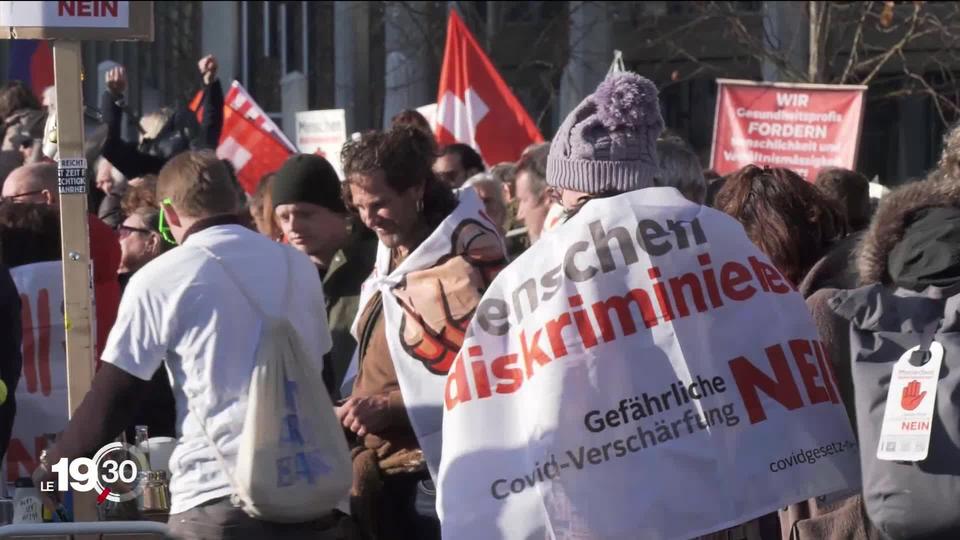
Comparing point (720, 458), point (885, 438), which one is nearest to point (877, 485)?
point (885, 438)

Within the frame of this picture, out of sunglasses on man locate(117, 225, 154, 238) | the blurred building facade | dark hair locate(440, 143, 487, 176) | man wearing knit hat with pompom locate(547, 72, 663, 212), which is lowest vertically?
the blurred building facade

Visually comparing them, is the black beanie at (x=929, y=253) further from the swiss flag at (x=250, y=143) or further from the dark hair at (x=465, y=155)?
the swiss flag at (x=250, y=143)

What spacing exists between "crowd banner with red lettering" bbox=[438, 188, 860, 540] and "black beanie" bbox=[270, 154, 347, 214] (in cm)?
194

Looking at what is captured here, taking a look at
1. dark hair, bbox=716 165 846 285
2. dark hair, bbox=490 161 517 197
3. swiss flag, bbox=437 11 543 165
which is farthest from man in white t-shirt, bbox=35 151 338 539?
swiss flag, bbox=437 11 543 165

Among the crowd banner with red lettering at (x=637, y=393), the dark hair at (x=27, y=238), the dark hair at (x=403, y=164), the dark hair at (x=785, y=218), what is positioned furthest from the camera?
the dark hair at (x=27, y=238)

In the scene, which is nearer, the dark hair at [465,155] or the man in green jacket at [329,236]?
the man in green jacket at [329,236]

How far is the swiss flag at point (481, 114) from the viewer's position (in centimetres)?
1229

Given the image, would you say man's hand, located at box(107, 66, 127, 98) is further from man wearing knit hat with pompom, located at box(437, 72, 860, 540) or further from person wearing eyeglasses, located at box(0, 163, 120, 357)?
man wearing knit hat with pompom, located at box(437, 72, 860, 540)

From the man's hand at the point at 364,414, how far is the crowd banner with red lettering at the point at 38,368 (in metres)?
A: 1.40

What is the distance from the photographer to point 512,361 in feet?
13.3

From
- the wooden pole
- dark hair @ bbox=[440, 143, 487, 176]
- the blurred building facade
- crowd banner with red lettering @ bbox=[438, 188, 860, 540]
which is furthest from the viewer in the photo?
the blurred building facade

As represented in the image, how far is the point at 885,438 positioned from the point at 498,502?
86 cm

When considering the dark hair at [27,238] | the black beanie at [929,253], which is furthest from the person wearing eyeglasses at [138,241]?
the black beanie at [929,253]

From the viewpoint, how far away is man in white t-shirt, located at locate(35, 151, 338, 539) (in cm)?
468
